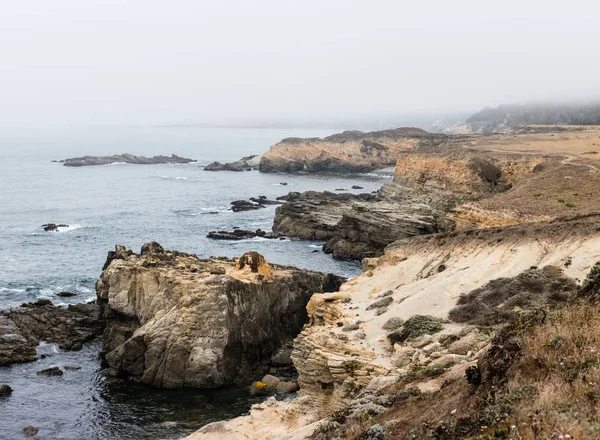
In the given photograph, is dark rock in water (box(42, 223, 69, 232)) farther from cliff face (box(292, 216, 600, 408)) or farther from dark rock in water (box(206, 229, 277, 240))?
cliff face (box(292, 216, 600, 408))

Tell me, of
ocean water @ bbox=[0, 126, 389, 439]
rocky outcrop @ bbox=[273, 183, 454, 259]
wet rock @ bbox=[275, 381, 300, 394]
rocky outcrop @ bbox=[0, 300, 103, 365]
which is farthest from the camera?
rocky outcrop @ bbox=[273, 183, 454, 259]

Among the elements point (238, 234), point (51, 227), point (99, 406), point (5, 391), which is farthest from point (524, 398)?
point (51, 227)

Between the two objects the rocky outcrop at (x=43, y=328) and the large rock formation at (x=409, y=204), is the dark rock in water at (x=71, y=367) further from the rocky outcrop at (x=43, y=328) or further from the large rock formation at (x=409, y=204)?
the large rock formation at (x=409, y=204)

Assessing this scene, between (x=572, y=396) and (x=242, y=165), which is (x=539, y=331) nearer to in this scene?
(x=572, y=396)

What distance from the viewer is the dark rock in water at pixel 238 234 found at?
7494 cm

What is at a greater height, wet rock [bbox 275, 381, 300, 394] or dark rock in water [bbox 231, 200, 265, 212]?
dark rock in water [bbox 231, 200, 265, 212]

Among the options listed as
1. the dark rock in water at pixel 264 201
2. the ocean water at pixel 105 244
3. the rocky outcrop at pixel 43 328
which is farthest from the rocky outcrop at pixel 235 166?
the rocky outcrop at pixel 43 328

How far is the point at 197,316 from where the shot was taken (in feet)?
118

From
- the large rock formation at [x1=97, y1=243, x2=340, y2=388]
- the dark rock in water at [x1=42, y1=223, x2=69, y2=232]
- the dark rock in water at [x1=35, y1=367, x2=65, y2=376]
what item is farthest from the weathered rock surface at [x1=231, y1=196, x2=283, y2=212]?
the dark rock in water at [x1=35, y1=367, x2=65, y2=376]

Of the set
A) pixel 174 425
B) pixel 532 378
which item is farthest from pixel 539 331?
pixel 174 425

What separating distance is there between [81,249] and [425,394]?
59702 millimetres

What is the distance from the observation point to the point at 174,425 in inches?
1179

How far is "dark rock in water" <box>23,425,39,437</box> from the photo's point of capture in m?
29.3

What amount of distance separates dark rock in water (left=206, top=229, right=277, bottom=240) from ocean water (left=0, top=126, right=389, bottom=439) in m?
1.86
